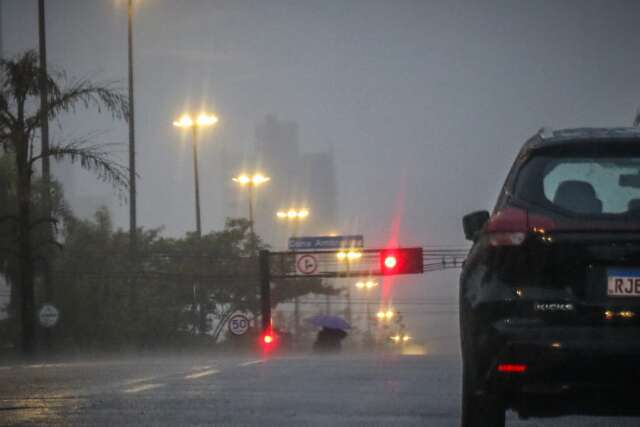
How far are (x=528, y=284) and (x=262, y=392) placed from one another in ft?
18.6

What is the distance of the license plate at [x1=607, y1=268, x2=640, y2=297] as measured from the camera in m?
6.51

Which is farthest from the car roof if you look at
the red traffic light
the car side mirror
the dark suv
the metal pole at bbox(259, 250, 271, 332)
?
the red traffic light

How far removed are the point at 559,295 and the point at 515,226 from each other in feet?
1.39

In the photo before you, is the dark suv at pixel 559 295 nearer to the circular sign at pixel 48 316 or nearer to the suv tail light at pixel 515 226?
the suv tail light at pixel 515 226

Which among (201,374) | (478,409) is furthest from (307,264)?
(478,409)

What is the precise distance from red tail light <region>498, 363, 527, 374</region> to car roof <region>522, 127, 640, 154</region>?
121 centimetres

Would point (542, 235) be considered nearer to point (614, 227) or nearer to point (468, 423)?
point (614, 227)

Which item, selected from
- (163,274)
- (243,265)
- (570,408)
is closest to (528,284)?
(570,408)

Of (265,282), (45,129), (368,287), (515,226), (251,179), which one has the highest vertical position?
(251,179)

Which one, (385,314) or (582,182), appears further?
(385,314)

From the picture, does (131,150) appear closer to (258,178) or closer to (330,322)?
(330,322)

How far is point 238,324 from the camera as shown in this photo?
4803 cm

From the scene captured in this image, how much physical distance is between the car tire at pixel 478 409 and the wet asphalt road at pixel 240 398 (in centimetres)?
201

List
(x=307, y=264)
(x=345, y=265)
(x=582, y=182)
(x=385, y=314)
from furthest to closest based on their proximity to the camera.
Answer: (x=385, y=314), (x=345, y=265), (x=307, y=264), (x=582, y=182)
